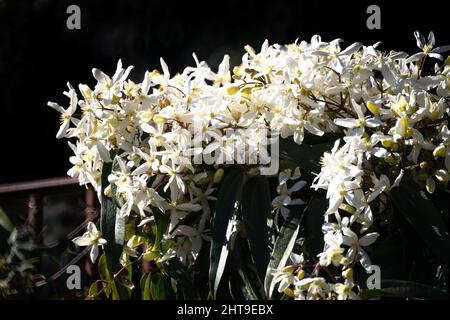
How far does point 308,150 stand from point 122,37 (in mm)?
2755

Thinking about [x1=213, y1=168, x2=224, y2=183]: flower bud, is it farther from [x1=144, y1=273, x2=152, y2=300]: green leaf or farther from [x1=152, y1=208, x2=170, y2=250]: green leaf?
[x1=144, y1=273, x2=152, y2=300]: green leaf

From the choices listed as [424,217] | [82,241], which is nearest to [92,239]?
[82,241]

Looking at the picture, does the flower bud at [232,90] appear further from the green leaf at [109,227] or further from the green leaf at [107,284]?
the green leaf at [107,284]

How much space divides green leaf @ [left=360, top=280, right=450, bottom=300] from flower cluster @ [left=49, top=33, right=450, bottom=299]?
0.04 m

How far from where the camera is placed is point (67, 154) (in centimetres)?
434

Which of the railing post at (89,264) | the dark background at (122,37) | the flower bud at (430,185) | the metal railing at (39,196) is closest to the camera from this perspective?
the flower bud at (430,185)

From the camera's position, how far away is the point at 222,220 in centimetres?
160

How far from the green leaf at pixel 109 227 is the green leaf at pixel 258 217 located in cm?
27

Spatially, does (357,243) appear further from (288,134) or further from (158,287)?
(158,287)

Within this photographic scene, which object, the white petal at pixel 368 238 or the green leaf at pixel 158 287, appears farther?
the green leaf at pixel 158 287

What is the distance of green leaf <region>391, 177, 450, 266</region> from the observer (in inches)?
56.8

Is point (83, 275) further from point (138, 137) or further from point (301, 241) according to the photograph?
point (301, 241)

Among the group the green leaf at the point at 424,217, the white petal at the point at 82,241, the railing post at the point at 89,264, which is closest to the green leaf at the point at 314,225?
the green leaf at the point at 424,217

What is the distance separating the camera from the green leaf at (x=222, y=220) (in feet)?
5.17
